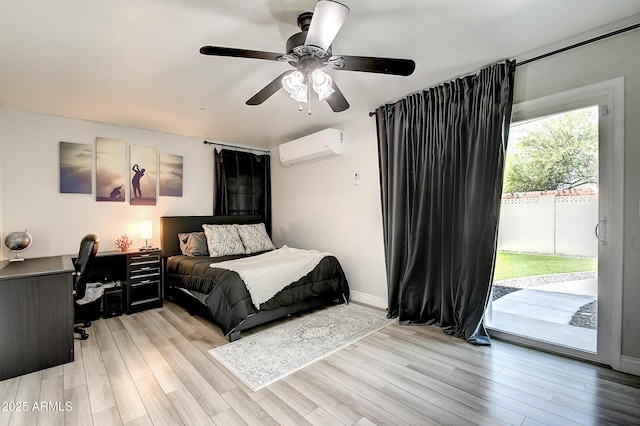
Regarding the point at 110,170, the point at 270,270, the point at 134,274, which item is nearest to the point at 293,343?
the point at 270,270

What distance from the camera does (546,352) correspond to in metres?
2.41

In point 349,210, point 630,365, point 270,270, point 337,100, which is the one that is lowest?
point 630,365

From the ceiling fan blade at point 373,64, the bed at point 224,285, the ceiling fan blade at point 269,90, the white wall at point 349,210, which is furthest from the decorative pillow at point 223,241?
the ceiling fan blade at point 373,64

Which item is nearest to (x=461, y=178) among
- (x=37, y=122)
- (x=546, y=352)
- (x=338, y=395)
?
(x=546, y=352)

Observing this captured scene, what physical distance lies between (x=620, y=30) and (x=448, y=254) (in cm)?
207

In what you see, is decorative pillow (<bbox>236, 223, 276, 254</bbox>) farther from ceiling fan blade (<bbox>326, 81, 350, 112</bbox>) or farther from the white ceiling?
ceiling fan blade (<bbox>326, 81, 350, 112</bbox>)

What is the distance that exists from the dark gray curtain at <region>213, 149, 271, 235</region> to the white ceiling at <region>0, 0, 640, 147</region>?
1.65 metres

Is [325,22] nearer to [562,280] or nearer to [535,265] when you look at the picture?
[535,265]

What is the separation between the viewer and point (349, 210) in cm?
401

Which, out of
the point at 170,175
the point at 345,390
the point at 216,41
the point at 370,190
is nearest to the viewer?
the point at 345,390

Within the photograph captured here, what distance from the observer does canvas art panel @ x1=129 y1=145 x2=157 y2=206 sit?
3.99 m

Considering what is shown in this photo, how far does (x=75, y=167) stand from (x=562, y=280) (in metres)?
5.39

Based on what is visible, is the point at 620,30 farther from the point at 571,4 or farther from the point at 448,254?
the point at 448,254

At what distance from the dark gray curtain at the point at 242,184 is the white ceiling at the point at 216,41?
1647mm
